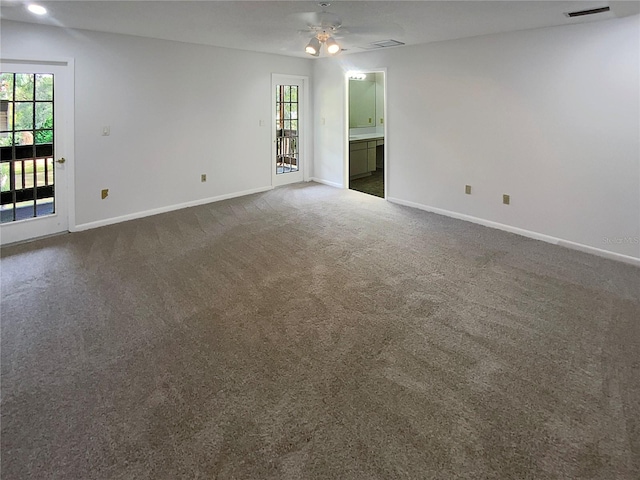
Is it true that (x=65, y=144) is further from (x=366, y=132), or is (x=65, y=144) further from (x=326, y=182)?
(x=366, y=132)

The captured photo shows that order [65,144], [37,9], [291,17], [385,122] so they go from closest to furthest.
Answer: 1. [37,9]
2. [291,17]
3. [65,144]
4. [385,122]

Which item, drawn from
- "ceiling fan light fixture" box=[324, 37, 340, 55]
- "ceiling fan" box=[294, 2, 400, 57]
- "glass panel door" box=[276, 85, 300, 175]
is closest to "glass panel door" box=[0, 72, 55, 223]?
"ceiling fan" box=[294, 2, 400, 57]

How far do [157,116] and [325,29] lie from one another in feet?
8.80

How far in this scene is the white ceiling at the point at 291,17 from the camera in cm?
359

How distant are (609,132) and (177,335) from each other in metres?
4.35

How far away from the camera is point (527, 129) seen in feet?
15.6

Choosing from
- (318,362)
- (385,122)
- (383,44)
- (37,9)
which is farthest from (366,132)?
(318,362)

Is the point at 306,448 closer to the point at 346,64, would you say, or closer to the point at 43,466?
the point at 43,466

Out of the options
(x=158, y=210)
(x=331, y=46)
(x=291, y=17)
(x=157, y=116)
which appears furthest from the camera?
(x=158, y=210)

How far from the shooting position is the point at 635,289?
11.6 feet

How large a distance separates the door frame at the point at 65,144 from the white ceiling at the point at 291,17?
43cm

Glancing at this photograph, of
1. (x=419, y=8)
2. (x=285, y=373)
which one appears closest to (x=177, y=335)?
(x=285, y=373)

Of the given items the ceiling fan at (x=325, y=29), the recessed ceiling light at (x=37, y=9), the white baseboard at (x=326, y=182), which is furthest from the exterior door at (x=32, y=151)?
the white baseboard at (x=326, y=182)

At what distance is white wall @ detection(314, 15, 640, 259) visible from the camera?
406cm
